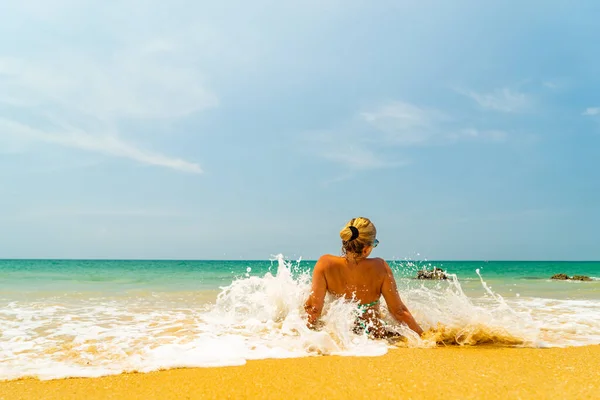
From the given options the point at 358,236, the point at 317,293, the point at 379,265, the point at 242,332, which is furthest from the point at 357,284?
the point at 242,332

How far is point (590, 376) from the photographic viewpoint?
2969 mm

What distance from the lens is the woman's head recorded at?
15.1 ft

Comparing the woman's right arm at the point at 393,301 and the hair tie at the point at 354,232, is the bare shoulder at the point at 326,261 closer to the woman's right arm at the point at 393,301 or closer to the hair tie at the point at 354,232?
the hair tie at the point at 354,232

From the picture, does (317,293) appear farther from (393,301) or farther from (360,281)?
(393,301)

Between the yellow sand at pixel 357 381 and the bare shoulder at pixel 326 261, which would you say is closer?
the yellow sand at pixel 357 381

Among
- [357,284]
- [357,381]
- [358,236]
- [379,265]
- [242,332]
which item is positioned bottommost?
[242,332]

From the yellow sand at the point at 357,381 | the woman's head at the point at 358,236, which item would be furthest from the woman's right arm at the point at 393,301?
the yellow sand at the point at 357,381

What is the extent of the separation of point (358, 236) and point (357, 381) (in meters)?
2.00

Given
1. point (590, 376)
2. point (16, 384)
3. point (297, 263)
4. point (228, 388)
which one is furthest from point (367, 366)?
point (297, 263)

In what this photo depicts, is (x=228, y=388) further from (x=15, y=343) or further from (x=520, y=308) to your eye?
(x=520, y=308)

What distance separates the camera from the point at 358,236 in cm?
460

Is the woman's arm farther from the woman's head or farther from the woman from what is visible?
the woman's head

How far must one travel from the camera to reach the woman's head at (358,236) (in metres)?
4.60

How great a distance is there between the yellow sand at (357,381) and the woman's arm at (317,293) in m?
1.18
